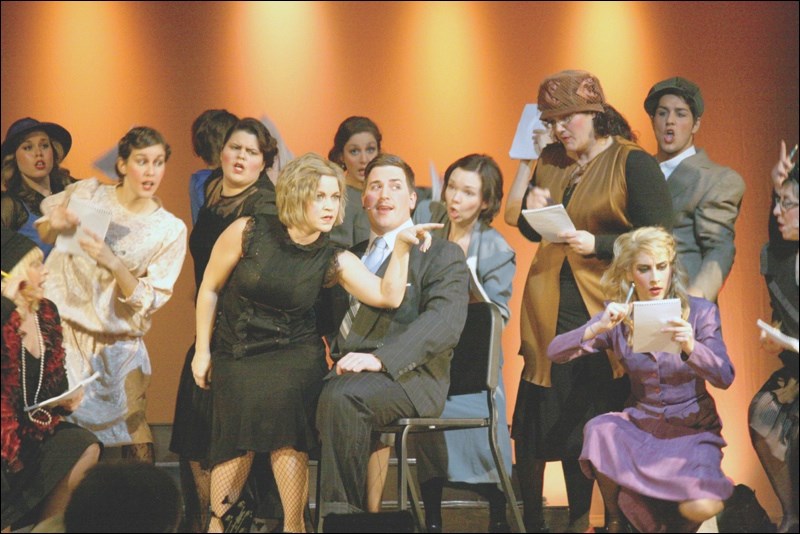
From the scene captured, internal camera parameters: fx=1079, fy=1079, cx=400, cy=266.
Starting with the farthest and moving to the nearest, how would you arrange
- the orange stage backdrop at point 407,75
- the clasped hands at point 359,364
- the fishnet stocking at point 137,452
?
the orange stage backdrop at point 407,75, the fishnet stocking at point 137,452, the clasped hands at point 359,364

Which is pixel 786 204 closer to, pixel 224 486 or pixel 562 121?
pixel 562 121

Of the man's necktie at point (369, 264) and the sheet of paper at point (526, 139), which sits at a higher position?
the sheet of paper at point (526, 139)

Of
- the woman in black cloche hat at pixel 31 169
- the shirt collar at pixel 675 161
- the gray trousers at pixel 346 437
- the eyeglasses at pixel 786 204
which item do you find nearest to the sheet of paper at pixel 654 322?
the eyeglasses at pixel 786 204

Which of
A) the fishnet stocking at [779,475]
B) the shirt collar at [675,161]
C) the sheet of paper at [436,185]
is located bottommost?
the fishnet stocking at [779,475]

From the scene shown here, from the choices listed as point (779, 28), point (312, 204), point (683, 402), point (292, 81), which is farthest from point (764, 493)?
point (292, 81)

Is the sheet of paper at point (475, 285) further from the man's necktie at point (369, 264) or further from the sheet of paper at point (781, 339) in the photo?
the sheet of paper at point (781, 339)

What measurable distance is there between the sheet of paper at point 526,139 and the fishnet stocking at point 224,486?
1.82m

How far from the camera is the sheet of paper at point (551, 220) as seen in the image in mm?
4129

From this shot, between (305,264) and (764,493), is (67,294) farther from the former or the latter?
(764,493)

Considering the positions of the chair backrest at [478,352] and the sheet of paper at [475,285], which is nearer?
Result: the chair backrest at [478,352]

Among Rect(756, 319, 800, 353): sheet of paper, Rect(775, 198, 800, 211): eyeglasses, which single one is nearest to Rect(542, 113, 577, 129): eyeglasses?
Rect(775, 198, 800, 211): eyeglasses

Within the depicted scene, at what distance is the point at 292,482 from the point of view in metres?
3.89

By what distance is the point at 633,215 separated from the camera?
166 inches

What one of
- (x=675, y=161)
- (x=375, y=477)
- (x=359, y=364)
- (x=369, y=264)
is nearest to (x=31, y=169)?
(x=369, y=264)
